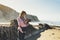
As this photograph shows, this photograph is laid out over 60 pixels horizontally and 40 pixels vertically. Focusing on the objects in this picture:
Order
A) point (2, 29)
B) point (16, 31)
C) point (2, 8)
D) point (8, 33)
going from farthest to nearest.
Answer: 1. point (2, 8)
2. point (16, 31)
3. point (8, 33)
4. point (2, 29)

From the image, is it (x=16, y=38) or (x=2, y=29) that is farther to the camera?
(x=16, y=38)

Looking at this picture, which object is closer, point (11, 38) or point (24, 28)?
point (11, 38)

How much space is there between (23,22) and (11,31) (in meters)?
1.41

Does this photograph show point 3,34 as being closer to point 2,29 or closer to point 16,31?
point 2,29

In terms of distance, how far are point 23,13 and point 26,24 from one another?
0.61m

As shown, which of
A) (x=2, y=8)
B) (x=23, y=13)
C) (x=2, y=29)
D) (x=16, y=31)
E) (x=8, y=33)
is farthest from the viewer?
(x=2, y=8)

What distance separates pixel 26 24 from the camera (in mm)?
9641

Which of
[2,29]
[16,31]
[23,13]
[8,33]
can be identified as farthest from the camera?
[23,13]

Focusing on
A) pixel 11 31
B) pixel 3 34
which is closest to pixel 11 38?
pixel 11 31

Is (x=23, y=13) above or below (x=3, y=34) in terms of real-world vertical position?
above

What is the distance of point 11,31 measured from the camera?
8266 mm

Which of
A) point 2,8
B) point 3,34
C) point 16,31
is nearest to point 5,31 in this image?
point 3,34

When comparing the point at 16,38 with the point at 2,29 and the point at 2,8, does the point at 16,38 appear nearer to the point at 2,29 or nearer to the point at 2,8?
the point at 2,29

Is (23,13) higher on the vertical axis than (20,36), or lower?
higher
